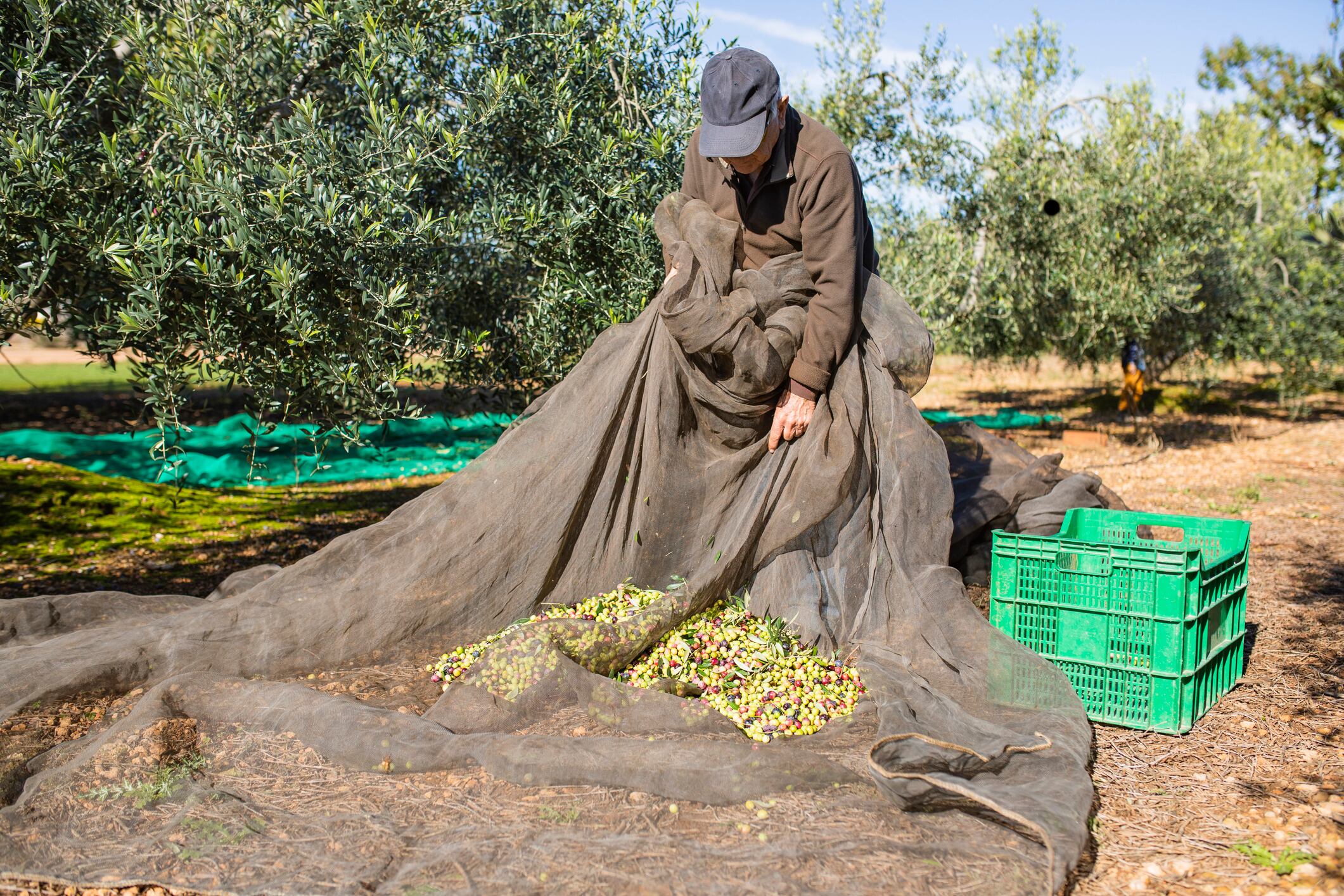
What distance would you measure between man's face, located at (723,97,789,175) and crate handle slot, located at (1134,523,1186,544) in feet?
9.23

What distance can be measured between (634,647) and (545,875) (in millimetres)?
1322

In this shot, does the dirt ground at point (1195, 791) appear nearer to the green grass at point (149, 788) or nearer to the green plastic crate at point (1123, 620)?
the green plastic crate at point (1123, 620)

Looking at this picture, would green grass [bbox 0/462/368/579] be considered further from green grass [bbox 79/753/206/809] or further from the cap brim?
the cap brim

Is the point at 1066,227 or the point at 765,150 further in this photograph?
the point at 1066,227

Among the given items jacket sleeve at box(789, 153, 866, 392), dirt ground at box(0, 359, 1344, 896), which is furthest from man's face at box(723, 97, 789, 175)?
dirt ground at box(0, 359, 1344, 896)

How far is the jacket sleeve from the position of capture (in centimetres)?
411

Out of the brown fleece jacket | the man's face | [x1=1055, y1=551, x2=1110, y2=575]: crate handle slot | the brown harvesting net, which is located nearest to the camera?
the brown harvesting net

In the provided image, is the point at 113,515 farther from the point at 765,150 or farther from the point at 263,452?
the point at 765,150

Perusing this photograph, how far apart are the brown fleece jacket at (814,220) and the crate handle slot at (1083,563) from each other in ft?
4.23

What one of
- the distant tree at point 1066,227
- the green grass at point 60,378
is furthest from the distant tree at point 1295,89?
the green grass at point 60,378

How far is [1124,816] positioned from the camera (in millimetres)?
3115

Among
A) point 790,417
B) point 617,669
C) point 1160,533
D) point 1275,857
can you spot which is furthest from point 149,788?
point 1160,533

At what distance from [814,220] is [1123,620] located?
220cm

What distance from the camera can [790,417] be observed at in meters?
4.32
